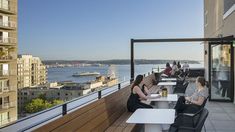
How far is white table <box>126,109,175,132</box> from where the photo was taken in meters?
4.53

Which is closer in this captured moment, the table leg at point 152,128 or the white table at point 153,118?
the white table at point 153,118

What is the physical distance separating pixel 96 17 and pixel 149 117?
52176mm

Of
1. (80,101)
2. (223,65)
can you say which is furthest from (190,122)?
(223,65)

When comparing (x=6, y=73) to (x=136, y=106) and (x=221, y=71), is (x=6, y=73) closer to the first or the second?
(x=221, y=71)

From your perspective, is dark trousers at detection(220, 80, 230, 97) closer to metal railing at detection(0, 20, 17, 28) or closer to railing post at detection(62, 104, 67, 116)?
railing post at detection(62, 104, 67, 116)

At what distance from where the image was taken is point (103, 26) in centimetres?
5916

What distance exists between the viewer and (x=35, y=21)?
6975 centimetres

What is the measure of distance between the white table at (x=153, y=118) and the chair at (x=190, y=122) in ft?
0.86

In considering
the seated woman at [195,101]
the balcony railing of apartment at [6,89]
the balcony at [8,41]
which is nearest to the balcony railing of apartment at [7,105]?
the balcony railing of apartment at [6,89]

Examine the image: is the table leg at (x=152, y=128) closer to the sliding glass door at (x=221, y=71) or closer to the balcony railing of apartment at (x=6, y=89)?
the sliding glass door at (x=221, y=71)

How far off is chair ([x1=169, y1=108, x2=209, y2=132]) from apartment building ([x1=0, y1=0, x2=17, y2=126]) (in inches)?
1539

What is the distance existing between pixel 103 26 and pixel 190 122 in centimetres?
5462

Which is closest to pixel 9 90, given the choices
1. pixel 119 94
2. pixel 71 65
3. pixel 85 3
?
pixel 85 3

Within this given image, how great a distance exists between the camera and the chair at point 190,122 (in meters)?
4.57
